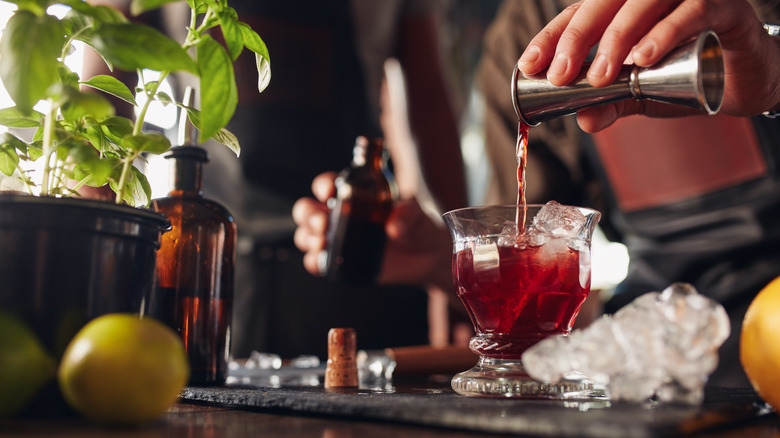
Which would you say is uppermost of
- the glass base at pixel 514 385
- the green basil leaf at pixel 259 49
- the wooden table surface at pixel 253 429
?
the green basil leaf at pixel 259 49

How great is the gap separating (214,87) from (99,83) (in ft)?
0.73

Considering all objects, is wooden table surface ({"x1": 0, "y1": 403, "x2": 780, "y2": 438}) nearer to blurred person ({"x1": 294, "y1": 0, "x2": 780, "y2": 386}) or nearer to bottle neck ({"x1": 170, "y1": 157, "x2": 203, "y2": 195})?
bottle neck ({"x1": 170, "y1": 157, "x2": 203, "y2": 195})

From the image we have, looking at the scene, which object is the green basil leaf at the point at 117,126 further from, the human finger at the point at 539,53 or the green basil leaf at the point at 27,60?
the human finger at the point at 539,53

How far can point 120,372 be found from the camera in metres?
0.63

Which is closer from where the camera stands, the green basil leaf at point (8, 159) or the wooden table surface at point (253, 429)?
the wooden table surface at point (253, 429)

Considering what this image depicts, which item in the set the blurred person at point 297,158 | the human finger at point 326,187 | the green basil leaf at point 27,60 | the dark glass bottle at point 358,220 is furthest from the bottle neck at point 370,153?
the green basil leaf at point 27,60

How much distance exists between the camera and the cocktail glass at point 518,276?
0.94 metres

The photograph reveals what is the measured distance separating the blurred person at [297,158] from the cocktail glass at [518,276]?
1.29 metres

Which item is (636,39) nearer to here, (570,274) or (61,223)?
(570,274)

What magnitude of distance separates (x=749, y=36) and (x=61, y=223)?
41.4 inches

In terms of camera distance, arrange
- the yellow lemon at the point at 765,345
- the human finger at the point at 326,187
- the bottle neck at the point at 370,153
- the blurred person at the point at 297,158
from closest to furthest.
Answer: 1. the yellow lemon at the point at 765,345
2. the bottle neck at the point at 370,153
3. the human finger at the point at 326,187
4. the blurred person at the point at 297,158

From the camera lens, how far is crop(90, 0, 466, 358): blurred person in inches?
86.7

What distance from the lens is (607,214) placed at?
2355 millimetres

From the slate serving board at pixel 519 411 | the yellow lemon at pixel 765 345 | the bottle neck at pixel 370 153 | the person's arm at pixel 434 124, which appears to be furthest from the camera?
the person's arm at pixel 434 124
